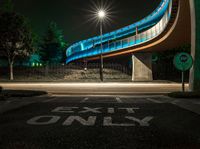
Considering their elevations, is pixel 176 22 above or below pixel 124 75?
above

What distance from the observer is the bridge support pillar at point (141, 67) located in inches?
1551

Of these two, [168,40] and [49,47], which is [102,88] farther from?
[49,47]

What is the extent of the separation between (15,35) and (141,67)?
2356 cm

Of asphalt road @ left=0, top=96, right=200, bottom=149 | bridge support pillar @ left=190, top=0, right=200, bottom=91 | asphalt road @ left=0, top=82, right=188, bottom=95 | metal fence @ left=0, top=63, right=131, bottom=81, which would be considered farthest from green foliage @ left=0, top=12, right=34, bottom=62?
asphalt road @ left=0, top=96, right=200, bottom=149

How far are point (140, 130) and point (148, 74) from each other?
3595cm

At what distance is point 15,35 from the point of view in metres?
35.3

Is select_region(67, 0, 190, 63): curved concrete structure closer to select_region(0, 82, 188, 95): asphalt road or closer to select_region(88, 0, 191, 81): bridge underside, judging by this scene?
select_region(88, 0, 191, 81): bridge underside

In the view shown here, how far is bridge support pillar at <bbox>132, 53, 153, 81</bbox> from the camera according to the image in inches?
1551

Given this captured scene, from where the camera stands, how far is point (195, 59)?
1477cm

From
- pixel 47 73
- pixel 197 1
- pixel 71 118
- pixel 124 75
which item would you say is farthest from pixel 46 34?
pixel 71 118

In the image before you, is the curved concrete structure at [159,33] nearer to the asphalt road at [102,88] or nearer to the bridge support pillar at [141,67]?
the bridge support pillar at [141,67]

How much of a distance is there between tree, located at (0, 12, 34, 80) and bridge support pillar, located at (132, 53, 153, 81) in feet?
63.9

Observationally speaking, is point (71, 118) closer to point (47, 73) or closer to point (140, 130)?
point (140, 130)

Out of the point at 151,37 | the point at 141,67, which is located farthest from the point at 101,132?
the point at 141,67
